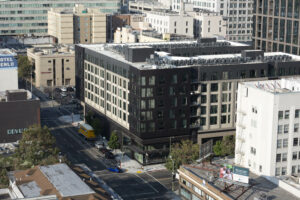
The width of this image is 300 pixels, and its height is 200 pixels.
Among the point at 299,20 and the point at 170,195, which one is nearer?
the point at 170,195

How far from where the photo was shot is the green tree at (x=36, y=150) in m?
120

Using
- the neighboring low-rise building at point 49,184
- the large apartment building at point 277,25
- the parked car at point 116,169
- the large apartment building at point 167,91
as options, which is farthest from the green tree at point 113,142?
the large apartment building at point 277,25

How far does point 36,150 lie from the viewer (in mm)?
126125

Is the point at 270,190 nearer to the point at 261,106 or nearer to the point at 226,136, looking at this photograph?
the point at 261,106

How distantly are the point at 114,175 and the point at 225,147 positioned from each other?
26.6m

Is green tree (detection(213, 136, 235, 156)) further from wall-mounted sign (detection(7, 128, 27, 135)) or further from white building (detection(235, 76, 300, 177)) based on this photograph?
wall-mounted sign (detection(7, 128, 27, 135))

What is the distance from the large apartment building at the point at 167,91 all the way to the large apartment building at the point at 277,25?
21.8m

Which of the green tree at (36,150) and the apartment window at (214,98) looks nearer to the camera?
the green tree at (36,150)

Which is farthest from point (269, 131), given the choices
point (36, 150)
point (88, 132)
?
point (88, 132)

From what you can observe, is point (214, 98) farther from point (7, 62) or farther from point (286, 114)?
point (7, 62)

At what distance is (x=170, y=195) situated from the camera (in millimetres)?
127688

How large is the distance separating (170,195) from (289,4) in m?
84.2

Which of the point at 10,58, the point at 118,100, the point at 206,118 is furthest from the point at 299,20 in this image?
the point at 10,58

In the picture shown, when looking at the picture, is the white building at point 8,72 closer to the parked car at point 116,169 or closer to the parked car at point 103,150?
the parked car at point 103,150
